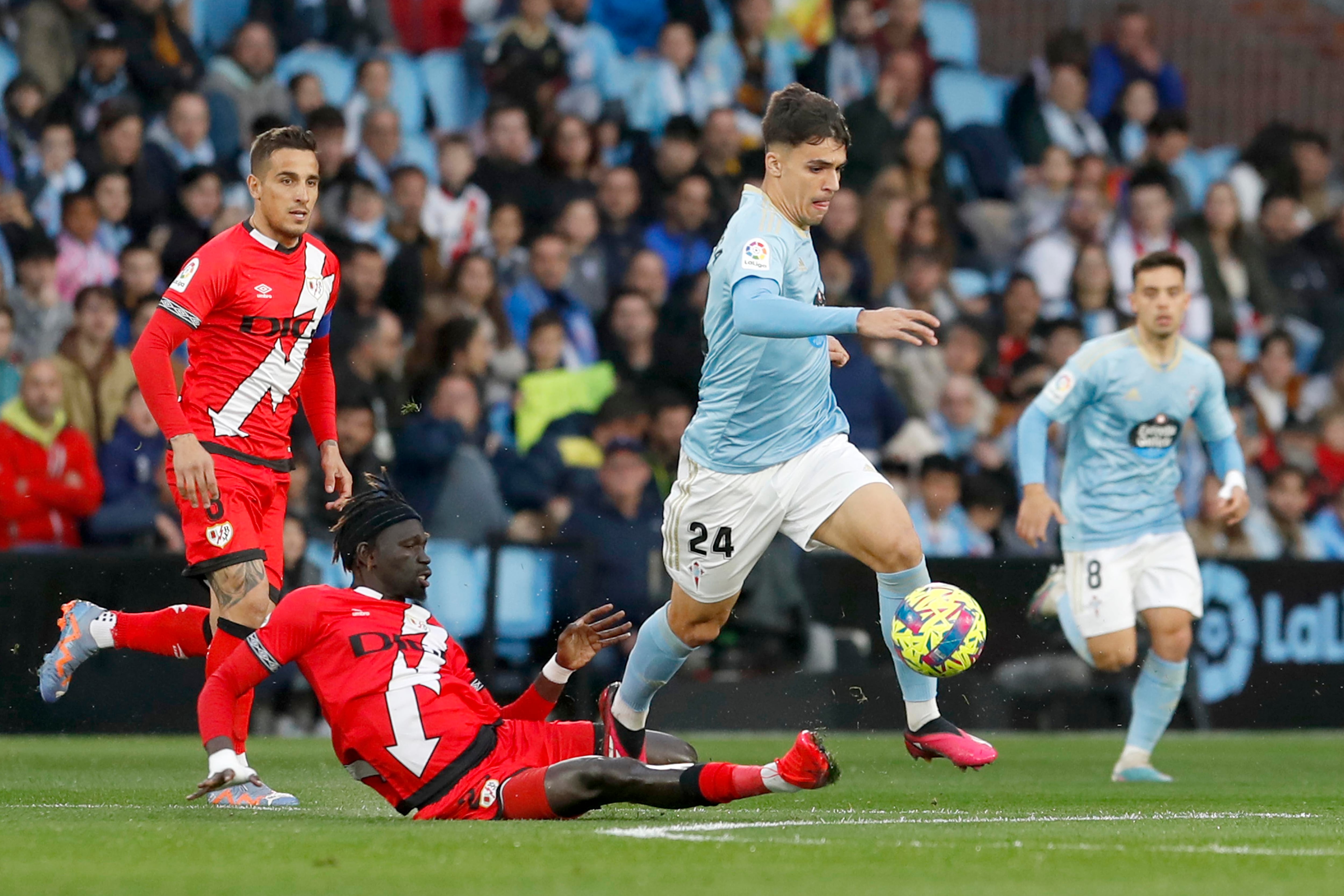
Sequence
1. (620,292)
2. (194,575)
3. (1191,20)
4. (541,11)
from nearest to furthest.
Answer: (194,575) → (620,292) → (541,11) → (1191,20)

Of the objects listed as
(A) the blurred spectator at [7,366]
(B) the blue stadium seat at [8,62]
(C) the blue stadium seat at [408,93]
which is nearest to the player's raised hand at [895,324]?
(A) the blurred spectator at [7,366]

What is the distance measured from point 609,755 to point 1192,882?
7.79 feet

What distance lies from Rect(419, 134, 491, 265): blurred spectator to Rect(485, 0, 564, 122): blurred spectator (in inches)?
34.1

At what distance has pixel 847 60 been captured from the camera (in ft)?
54.1

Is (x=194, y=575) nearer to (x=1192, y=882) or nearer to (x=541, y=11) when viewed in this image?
(x=1192, y=882)

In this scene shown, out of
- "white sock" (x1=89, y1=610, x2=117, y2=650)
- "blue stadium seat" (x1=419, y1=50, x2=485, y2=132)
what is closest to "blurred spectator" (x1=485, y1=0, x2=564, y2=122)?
"blue stadium seat" (x1=419, y1=50, x2=485, y2=132)

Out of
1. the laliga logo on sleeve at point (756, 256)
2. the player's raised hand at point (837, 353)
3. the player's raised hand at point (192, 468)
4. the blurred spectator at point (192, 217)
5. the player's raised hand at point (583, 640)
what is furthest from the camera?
the blurred spectator at point (192, 217)

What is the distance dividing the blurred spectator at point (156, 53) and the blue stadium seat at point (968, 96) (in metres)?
6.07

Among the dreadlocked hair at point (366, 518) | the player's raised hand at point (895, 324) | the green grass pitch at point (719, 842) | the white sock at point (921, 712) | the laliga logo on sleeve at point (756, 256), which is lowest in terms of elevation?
the green grass pitch at point (719, 842)

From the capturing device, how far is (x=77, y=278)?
41.8ft

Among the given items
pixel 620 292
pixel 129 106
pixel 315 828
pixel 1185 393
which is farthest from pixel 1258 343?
pixel 315 828

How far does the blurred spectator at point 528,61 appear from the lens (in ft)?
48.7

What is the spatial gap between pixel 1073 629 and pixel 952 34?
9371 mm

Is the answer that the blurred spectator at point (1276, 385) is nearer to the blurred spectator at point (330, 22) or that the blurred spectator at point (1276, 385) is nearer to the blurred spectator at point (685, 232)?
the blurred spectator at point (685, 232)
